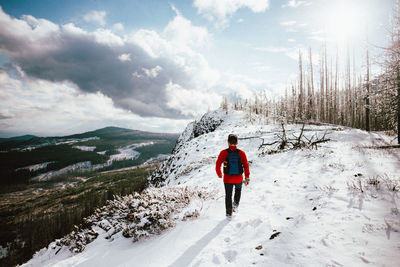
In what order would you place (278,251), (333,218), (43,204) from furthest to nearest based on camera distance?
(43,204) → (333,218) → (278,251)

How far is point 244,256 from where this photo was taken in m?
3.47

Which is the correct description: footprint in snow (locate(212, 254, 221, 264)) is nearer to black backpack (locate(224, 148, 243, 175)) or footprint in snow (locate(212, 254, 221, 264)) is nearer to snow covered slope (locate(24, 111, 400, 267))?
snow covered slope (locate(24, 111, 400, 267))

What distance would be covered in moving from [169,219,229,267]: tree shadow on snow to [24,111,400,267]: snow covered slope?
0.07ft

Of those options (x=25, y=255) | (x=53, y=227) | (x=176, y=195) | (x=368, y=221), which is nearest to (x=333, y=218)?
(x=368, y=221)

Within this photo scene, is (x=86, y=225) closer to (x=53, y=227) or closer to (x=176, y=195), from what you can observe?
(x=176, y=195)

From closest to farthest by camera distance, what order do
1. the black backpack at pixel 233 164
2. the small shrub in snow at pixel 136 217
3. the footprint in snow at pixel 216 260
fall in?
1. the footprint in snow at pixel 216 260
2. the black backpack at pixel 233 164
3. the small shrub in snow at pixel 136 217

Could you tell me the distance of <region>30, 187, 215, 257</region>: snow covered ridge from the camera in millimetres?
5328

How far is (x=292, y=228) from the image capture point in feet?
13.2

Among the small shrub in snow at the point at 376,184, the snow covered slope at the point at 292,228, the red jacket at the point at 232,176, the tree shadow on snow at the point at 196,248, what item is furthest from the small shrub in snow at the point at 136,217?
the small shrub in snow at the point at 376,184

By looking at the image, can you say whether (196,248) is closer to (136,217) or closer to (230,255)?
(230,255)

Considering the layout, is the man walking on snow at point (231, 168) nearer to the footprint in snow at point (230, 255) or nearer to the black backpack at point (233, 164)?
the black backpack at point (233, 164)

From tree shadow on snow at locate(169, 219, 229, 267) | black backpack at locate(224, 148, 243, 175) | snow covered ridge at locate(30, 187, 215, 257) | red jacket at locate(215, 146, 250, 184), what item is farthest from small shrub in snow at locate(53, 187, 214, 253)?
black backpack at locate(224, 148, 243, 175)

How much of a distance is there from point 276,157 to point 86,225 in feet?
34.3

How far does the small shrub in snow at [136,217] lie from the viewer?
532 cm
